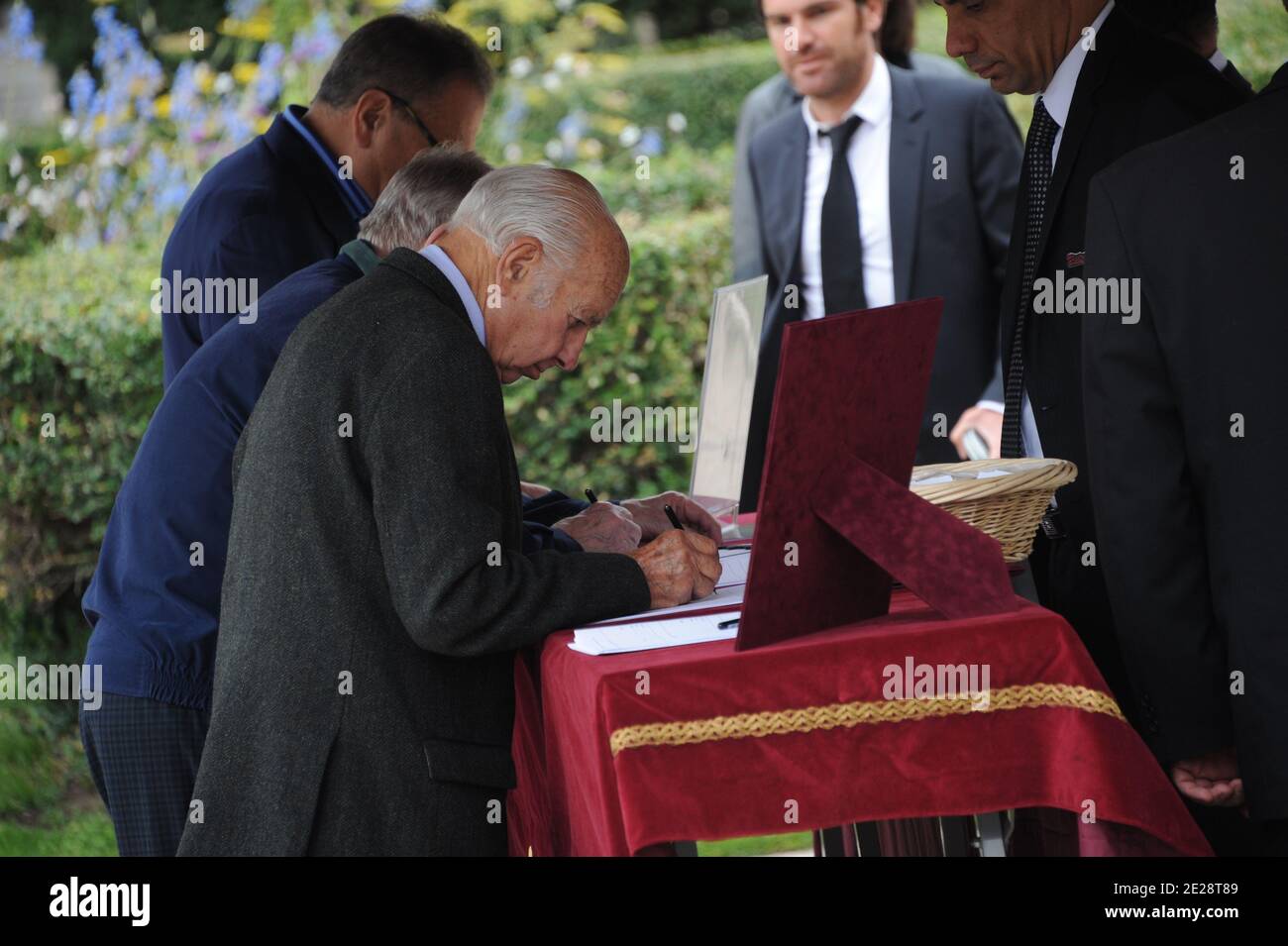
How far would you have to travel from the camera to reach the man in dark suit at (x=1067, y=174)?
8.87 ft

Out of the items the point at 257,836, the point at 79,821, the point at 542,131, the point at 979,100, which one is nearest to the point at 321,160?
the point at 257,836

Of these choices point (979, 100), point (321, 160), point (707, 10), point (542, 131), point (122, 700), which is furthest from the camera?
point (707, 10)

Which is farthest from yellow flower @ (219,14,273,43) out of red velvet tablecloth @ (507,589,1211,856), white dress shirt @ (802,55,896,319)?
red velvet tablecloth @ (507,589,1211,856)

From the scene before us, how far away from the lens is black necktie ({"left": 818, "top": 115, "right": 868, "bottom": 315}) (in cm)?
441

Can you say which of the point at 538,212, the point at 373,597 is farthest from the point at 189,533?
the point at 538,212

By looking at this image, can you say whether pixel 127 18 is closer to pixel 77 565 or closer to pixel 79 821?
pixel 77 565

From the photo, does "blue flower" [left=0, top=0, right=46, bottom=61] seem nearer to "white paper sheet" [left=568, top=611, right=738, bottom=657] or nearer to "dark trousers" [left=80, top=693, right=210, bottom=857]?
"dark trousers" [left=80, top=693, right=210, bottom=857]

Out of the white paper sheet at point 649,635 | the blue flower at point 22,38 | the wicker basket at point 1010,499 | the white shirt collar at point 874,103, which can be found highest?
the blue flower at point 22,38

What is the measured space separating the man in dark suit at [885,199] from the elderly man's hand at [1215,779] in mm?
2071

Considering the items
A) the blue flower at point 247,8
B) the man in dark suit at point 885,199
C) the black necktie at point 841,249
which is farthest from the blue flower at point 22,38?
the black necktie at point 841,249

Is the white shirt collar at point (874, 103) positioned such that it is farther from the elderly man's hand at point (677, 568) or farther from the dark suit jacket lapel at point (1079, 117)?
the elderly man's hand at point (677, 568)
